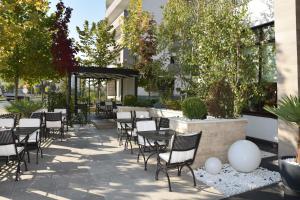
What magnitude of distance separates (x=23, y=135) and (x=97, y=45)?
20.7 m

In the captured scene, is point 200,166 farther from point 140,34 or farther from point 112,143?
point 140,34

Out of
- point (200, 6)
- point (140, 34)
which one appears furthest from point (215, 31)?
Result: point (140, 34)

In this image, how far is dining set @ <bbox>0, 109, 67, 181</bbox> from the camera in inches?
255

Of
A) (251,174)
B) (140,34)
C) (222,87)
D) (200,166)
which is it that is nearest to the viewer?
(251,174)

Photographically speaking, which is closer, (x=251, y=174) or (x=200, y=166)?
(x=251, y=174)

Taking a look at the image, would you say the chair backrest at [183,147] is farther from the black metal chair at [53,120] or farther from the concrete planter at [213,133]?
the black metal chair at [53,120]

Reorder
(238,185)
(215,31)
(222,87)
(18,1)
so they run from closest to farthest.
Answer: (238,185), (222,87), (215,31), (18,1)

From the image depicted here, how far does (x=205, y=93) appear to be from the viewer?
991 centimetres

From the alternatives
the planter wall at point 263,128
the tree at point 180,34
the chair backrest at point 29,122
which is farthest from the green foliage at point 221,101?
the chair backrest at point 29,122

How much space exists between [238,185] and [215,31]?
512 cm

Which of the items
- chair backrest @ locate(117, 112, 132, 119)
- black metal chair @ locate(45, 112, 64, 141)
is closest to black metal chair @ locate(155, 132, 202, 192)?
chair backrest @ locate(117, 112, 132, 119)

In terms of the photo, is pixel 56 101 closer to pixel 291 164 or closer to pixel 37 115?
pixel 37 115

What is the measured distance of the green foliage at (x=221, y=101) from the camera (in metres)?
8.05

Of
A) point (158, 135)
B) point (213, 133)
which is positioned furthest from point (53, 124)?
A: point (213, 133)
